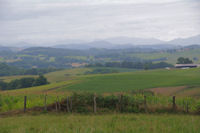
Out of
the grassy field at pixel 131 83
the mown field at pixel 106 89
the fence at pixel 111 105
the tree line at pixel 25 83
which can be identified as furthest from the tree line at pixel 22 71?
the fence at pixel 111 105

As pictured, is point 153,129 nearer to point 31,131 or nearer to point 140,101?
point 31,131

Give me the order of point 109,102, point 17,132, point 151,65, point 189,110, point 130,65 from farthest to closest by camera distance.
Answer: point 130,65
point 151,65
point 109,102
point 189,110
point 17,132

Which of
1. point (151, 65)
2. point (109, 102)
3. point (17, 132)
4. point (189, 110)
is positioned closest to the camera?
point (17, 132)

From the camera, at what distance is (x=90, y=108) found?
22516 mm

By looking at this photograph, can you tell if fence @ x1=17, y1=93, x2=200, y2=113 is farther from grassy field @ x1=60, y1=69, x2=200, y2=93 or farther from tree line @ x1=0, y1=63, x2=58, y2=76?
tree line @ x1=0, y1=63, x2=58, y2=76

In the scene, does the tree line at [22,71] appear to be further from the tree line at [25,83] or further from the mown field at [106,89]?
the mown field at [106,89]

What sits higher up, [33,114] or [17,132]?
[17,132]

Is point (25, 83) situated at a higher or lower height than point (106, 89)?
lower

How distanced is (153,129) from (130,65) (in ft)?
505

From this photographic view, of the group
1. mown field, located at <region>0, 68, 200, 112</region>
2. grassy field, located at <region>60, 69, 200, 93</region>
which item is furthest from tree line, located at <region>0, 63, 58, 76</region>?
grassy field, located at <region>60, 69, 200, 93</region>

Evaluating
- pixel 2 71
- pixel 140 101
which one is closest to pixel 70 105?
pixel 140 101

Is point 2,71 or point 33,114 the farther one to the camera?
point 2,71

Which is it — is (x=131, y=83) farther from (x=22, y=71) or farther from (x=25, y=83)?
(x=22, y=71)

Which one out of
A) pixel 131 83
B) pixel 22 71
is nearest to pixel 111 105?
pixel 131 83
